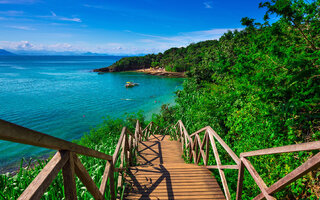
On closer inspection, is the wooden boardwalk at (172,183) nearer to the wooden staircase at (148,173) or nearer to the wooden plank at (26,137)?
the wooden staircase at (148,173)

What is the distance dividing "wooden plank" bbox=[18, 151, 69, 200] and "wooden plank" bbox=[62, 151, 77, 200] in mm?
61

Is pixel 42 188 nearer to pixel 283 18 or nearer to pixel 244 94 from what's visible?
pixel 283 18

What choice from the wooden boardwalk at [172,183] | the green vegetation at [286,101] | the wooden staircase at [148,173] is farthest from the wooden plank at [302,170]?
the green vegetation at [286,101]

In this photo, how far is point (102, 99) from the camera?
30125 millimetres

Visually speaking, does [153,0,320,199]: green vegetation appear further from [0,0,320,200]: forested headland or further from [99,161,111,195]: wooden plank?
[99,161,111,195]: wooden plank

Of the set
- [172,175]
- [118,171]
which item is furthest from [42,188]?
[172,175]

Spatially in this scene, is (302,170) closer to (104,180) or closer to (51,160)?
(51,160)

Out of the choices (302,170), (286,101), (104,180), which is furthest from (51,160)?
(286,101)

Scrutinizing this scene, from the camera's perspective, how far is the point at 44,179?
92cm

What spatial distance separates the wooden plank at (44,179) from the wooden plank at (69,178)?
0.06 meters

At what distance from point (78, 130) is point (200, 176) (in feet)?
56.8

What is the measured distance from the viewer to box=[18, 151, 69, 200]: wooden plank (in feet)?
2.70

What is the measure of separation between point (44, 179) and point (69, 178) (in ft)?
0.98

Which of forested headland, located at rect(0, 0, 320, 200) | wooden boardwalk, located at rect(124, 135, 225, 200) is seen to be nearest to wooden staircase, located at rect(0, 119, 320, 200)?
wooden boardwalk, located at rect(124, 135, 225, 200)
